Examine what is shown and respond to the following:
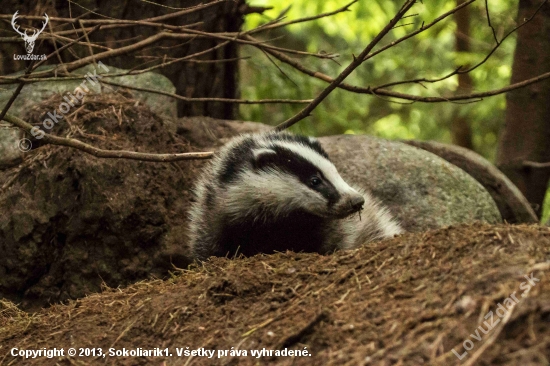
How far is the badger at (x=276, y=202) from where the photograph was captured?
477cm

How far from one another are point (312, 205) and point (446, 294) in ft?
5.92

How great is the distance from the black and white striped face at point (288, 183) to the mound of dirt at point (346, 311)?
64cm

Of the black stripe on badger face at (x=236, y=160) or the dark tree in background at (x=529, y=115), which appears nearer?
the black stripe on badger face at (x=236, y=160)

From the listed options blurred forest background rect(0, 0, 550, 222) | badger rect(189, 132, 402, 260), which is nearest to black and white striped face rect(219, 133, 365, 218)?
badger rect(189, 132, 402, 260)

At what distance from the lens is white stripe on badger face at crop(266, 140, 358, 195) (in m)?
4.71

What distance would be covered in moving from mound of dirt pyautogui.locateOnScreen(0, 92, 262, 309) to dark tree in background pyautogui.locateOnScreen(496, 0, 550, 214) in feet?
13.5

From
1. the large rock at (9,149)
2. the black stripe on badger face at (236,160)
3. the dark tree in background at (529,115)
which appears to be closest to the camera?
the black stripe on badger face at (236,160)

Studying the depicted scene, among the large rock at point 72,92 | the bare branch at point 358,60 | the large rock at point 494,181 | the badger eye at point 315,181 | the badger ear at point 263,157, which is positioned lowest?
the large rock at point 494,181

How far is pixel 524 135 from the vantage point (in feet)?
24.4

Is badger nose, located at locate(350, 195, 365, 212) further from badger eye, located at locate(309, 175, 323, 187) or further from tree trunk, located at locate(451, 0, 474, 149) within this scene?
tree trunk, located at locate(451, 0, 474, 149)

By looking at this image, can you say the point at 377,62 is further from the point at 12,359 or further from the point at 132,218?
the point at 12,359

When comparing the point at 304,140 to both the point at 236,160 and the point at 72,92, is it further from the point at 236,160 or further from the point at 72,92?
the point at 72,92

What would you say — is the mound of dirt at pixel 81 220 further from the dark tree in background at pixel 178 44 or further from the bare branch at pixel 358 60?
the bare branch at pixel 358 60

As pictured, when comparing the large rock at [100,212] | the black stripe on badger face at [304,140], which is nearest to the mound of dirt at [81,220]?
the large rock at [100,212]
